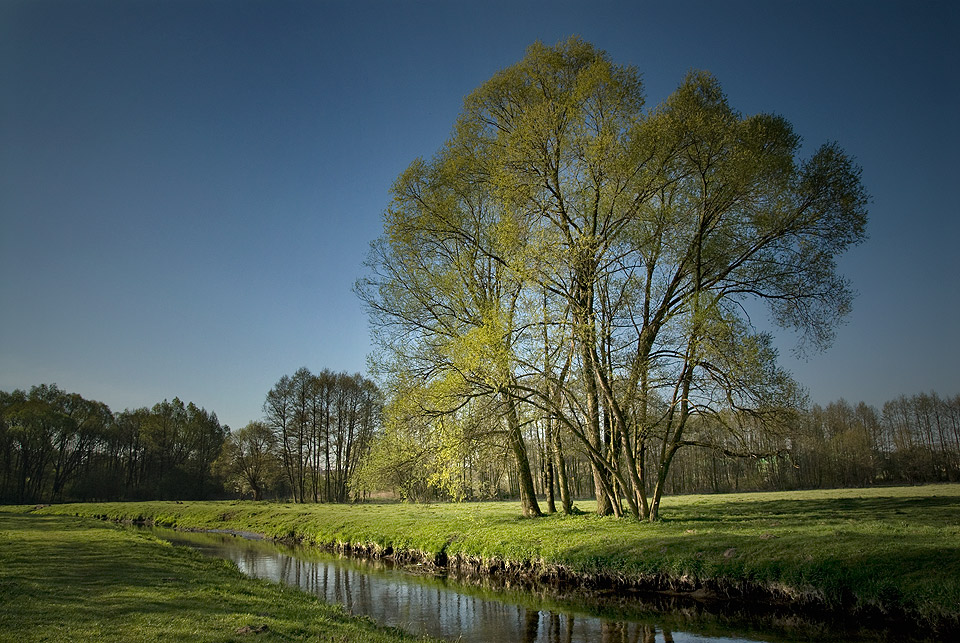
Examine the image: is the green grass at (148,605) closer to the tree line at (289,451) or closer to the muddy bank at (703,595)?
the muddy bank at (703,595)

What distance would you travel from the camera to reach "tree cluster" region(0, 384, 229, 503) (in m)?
69.7

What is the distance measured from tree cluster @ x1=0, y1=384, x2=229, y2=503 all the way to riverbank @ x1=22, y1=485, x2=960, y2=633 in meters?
67.5

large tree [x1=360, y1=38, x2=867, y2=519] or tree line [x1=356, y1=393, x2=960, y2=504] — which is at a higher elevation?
large tree [x1=360, y1=38, x2=867, y2=519]

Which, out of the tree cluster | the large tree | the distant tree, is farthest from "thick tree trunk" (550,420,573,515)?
the tree cluster

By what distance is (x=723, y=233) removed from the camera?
19859 millimetres

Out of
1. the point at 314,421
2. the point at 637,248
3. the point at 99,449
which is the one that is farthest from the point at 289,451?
the point at 637,248

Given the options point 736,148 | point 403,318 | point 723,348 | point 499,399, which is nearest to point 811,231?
point 736,148

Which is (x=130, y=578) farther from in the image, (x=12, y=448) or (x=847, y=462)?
(x=847, y=462)

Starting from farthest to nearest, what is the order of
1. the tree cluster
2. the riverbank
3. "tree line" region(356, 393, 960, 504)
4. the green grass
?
1. the tree cluster
2. "tree line" region(356, 393, 960, 504)
3. the riverbank
4. the green grass

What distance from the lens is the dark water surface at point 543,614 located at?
10.3 m

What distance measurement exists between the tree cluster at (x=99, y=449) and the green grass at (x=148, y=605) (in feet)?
225

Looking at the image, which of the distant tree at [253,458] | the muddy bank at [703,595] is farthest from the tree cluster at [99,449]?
the muddy bank at [703,595]

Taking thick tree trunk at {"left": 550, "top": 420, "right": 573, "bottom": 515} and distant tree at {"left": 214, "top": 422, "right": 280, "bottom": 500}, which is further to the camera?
distant tree at {"left": 214, "top": 422, "right": 280, "bottom": 500}

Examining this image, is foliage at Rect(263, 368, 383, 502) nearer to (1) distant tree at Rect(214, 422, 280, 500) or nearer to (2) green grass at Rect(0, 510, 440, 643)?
(1) distant tree at Rect(214, 422, 280, 500)
